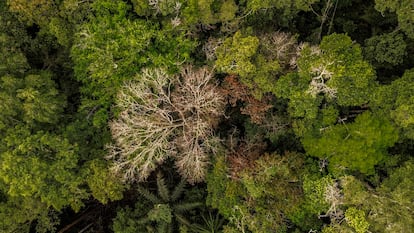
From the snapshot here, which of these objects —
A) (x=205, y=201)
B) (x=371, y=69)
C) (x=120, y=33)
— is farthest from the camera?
(x=205, y=201)

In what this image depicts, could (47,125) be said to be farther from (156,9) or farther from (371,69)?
(371,69)

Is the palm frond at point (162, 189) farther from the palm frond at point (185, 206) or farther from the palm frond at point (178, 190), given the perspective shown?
the palm frond at point (185, 206)

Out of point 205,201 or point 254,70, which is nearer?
point 254,70

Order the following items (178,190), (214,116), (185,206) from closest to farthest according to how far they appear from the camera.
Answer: (214,116) → (185,206) → (178,190)

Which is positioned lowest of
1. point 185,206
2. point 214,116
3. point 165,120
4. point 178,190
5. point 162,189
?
point 185,206

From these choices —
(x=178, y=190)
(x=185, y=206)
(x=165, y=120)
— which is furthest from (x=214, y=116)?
(x=185, y=206)

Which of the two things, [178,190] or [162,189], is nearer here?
[162,189]

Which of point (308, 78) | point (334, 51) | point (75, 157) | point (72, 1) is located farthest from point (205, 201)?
point (72, 1)

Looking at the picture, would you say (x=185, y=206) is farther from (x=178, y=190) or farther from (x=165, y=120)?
(x=165, y=120)

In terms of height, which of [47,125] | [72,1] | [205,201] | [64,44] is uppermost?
[72,1]

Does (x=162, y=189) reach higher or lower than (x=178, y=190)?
higher
